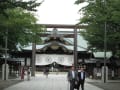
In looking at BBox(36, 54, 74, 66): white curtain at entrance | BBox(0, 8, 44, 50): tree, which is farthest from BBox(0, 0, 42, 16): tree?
BBox(36, 54, 74, 66): white curtain at entrance

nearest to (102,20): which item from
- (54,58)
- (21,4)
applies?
(21,4)

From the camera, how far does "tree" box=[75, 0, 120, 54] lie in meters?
33.9

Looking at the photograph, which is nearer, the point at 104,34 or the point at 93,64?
the point at 104,34

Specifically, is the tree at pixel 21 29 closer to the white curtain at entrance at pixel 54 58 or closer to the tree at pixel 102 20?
the tree at pixel 102 20

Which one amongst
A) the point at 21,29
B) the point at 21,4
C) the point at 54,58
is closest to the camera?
the point at 21,4

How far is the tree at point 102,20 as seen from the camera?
33.9 meters

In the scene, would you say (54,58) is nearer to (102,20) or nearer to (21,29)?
(21,29)

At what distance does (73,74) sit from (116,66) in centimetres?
3836

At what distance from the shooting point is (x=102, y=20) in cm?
3847

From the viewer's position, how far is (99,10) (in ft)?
127

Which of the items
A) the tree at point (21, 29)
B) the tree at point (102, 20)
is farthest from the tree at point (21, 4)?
the tree at point (21, 29)

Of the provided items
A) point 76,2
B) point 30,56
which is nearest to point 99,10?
point 76,2

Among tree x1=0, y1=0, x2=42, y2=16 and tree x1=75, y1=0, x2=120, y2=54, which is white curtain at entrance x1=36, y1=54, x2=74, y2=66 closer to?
tree x1=75, y1=0, x2=120, y2=54

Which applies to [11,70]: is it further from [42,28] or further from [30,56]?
[30,56]
